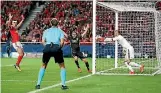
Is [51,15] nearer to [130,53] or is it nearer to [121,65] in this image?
[121,65]

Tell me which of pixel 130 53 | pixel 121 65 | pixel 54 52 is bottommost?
pixel 121 65

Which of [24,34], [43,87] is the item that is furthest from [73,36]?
[24,34]

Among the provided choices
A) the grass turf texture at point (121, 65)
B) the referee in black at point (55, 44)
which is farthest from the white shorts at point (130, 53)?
the referee in black at point (55, 44)

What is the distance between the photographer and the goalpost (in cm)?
2228

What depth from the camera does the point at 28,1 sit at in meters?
50.0

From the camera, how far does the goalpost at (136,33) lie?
22281 millimetres

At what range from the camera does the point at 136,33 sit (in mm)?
28125

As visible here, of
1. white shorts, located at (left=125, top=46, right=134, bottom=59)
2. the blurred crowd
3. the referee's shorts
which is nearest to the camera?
the referee's shorts

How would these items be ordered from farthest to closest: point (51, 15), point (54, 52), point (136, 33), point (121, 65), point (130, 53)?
point (51, 15), point (136, 33), point (121, 65), point (130, 53), point (54, 52)

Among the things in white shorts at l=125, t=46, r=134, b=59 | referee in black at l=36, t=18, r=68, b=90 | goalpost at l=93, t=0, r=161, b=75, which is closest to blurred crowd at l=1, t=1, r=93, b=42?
goalpost at l=93, t=0, r=161, b=75

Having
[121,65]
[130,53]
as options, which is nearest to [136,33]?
[121,65]

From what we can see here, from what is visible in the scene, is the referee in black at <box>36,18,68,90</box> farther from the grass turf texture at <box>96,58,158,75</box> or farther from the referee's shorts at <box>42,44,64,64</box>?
the grass turf texture at <box>96,58,158,75</box>

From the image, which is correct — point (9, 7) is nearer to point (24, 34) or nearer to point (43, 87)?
point (24, 34)

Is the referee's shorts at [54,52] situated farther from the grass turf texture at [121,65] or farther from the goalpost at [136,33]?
the grass turf texture at [121,65]
